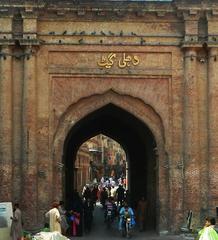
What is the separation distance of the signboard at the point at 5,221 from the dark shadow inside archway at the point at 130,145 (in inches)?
184

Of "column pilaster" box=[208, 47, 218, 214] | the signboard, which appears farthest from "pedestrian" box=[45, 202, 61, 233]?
"column pilaster" box=[208, 47, 218, 214]

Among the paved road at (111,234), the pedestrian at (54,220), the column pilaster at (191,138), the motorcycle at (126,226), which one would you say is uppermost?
the column pilaster at (191,138)

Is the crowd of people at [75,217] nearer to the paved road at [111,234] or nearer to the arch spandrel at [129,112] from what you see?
the paved road at [111,234]

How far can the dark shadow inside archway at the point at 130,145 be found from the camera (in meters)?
20.2

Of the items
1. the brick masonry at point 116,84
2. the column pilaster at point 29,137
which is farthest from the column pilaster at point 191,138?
the column pilaster at point 29,137

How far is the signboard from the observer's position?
49.6 feet

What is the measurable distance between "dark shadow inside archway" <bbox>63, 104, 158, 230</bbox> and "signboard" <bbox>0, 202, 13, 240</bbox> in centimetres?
469

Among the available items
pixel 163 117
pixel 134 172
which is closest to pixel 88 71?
pixel 163 117

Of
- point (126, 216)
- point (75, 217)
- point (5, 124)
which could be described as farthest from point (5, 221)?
point (126, 216)

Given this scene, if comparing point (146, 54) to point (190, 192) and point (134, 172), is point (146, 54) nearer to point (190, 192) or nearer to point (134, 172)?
point (190, 192)

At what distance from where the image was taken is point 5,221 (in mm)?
15242

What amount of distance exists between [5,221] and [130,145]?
12.0 m

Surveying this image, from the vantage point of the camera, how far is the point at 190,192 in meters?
18.0

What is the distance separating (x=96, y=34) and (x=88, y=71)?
3.32ft
